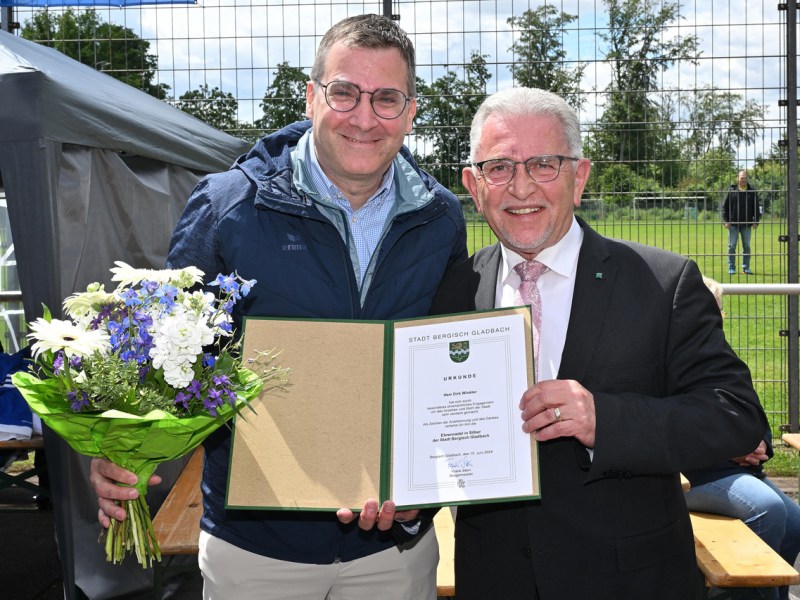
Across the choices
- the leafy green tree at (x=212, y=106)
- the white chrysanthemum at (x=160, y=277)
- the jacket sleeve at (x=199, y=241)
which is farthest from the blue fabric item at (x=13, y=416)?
the white chrysanthemum at (x=160, y=277)

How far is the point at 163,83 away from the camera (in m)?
6.87

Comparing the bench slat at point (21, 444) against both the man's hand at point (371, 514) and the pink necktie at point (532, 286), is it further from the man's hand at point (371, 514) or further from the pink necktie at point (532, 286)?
the pink necktie at point (532, 286)

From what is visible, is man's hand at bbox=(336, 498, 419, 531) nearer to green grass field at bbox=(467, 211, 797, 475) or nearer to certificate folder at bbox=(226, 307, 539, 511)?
certificate folder at bbox=(226, 307, 539, 511)

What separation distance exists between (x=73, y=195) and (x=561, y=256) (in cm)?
318

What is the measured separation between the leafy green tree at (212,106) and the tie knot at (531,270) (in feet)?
15.7

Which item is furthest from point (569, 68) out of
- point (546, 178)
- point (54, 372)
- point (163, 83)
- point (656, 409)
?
point (54, 372)

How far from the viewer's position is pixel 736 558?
3775 mm

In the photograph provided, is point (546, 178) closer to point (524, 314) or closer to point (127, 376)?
point (524, 314)

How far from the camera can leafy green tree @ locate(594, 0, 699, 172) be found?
645 centimetres

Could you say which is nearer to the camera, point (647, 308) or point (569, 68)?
point (647, 308)

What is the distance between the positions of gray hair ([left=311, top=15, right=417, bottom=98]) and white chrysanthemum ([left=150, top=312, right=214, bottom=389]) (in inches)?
41.4

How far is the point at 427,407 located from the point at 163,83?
539 centimetres

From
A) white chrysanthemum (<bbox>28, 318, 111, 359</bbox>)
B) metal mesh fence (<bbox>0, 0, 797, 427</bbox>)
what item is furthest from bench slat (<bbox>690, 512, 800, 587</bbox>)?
white chrysanthemum (<bbox>28, 318, 111, 359</bbox>)

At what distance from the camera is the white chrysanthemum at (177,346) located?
75.4 inches
